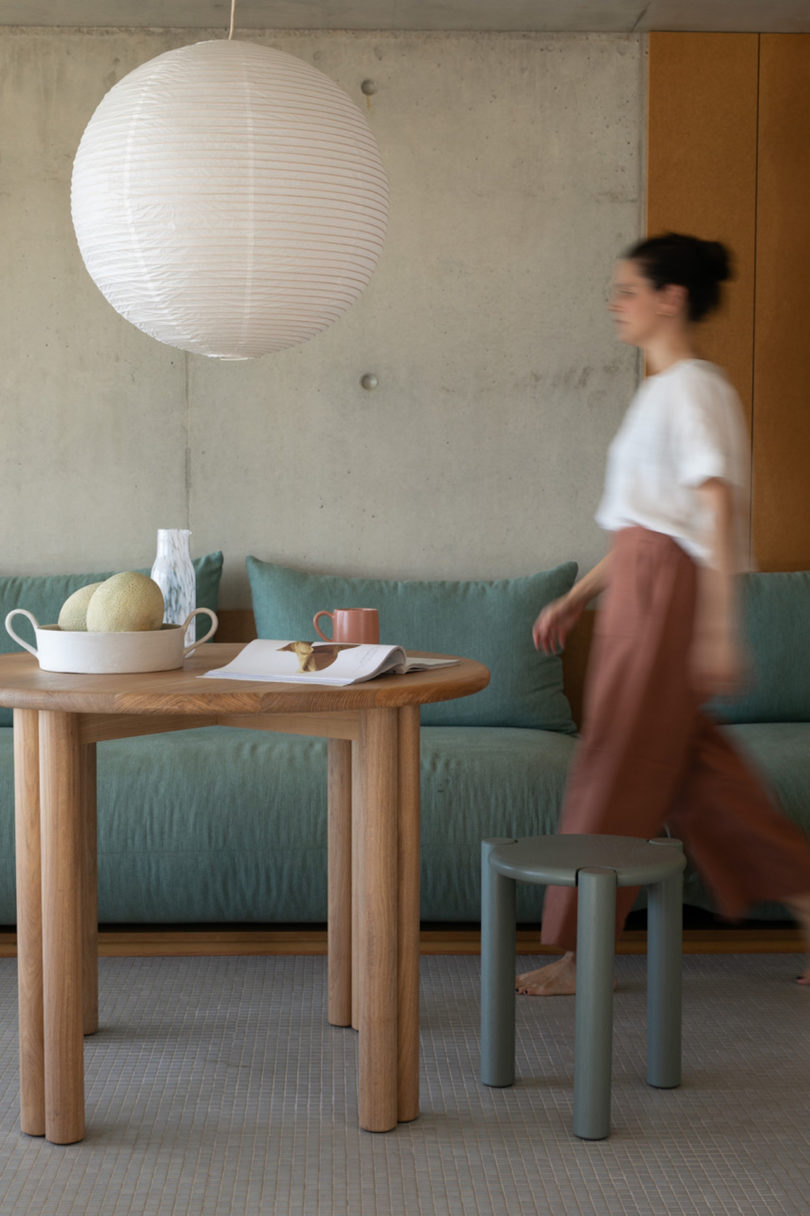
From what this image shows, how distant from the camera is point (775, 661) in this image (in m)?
3.47

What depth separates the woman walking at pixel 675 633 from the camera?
2301 millimetres

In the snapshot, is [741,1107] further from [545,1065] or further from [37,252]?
[37,252]

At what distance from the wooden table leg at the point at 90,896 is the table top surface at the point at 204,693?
0.42 meters

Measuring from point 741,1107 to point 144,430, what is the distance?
2578 millimetres

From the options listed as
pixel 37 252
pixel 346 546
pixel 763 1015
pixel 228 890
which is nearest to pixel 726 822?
pixel 763 1015

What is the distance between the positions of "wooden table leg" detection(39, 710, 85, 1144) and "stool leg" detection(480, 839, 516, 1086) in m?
0.69

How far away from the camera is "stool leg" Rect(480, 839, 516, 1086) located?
2121 mm

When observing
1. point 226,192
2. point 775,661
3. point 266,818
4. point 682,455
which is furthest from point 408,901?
point 775,661

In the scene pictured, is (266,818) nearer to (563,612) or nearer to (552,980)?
(552,980)

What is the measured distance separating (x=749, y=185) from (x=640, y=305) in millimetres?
1538

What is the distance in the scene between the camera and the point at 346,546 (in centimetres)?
381

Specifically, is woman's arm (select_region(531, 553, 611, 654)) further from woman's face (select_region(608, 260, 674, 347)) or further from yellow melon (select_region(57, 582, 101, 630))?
yellow melon (select_region(57, 582, 101, 630))

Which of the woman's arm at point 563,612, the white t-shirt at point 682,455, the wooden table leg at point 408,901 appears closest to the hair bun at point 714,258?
the white t-shirt at point 682,455

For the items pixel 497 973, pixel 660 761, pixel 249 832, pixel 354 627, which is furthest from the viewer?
pixel 249 832
